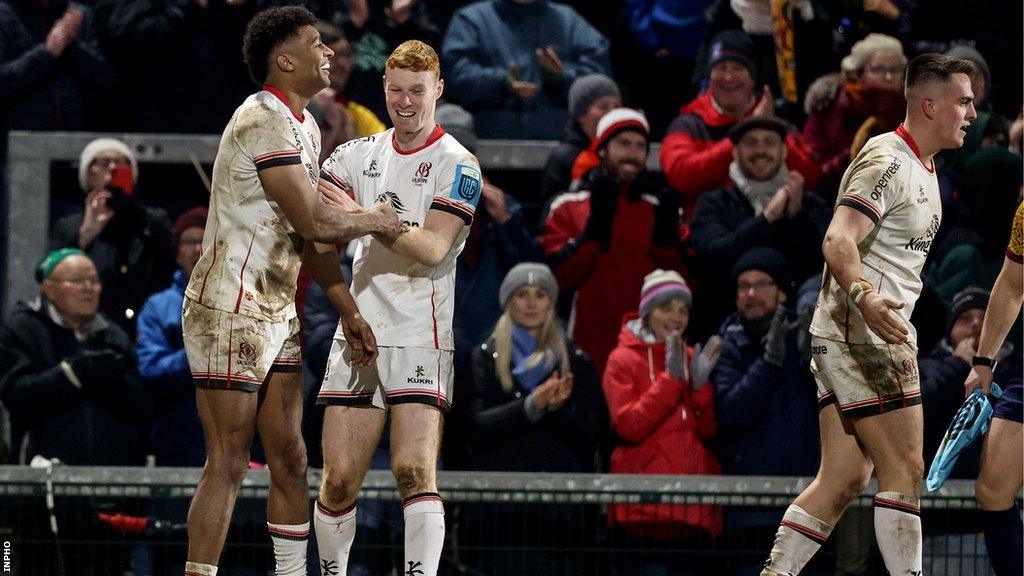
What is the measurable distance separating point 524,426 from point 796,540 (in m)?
2.40

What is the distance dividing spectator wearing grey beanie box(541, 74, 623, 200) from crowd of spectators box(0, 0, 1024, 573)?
19 millimetres

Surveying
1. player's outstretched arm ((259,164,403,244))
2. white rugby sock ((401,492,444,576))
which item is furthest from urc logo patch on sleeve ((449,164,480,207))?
white rugby sock ((401,492,444,576))

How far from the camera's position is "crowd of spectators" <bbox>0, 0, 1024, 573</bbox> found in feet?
33.0

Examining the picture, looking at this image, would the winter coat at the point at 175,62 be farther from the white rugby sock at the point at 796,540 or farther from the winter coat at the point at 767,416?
the white rugby sock at the point at 796,540

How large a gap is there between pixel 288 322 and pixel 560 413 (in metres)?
2.72

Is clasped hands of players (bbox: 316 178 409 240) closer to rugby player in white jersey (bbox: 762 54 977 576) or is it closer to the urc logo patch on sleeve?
the urc logo patch on sleeve

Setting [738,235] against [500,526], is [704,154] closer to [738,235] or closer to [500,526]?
[738,235]

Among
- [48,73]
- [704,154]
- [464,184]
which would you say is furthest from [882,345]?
[48,73]

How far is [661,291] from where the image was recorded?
33.9 feet

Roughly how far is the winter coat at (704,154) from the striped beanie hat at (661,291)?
0.91 m

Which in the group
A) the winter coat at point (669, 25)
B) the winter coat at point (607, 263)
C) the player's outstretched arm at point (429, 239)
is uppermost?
the winter coat at point (669, 25)

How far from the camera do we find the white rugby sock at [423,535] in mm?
7594

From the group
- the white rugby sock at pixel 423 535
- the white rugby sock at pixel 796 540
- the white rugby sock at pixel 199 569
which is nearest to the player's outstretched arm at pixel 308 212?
the white rugby sock at pixel 423 535

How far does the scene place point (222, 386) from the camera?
24.2ft
